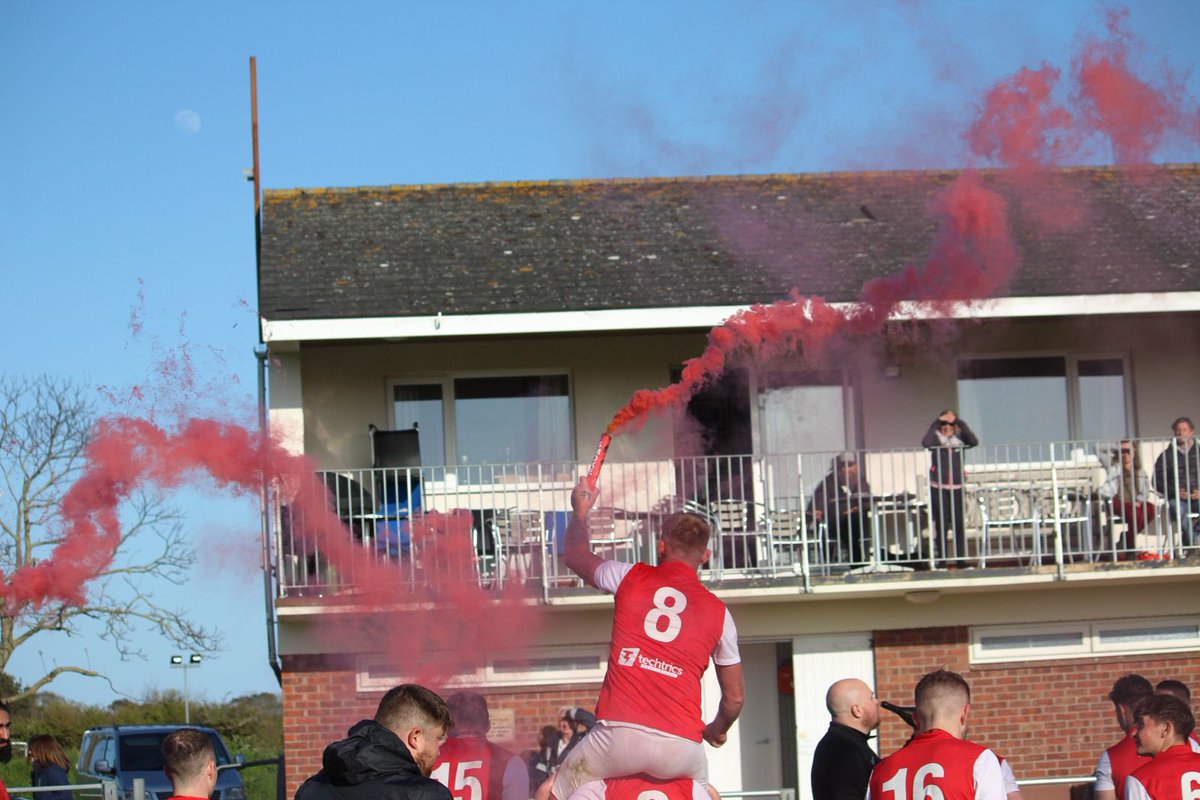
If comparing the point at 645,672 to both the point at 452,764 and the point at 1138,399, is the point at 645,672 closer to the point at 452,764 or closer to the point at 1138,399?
the point at 452,764

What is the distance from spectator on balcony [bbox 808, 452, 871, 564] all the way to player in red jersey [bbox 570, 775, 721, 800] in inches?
321

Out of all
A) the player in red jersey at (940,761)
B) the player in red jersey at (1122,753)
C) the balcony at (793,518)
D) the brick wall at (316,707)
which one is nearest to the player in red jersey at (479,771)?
the player in red jersey at (940,761)

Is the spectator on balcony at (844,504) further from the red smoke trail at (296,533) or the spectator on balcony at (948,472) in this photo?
the red smoke trail at (296,533)

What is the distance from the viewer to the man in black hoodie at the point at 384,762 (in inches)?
190

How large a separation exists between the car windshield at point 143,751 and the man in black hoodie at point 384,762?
14148 millimetres

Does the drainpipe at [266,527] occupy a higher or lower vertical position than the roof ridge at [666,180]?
lower

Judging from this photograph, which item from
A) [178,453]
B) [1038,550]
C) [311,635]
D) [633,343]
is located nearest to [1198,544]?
[1038,550]

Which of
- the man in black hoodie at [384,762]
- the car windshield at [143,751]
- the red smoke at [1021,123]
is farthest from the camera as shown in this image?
the car windshield at [143,751]

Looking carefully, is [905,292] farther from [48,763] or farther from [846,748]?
[48,763]

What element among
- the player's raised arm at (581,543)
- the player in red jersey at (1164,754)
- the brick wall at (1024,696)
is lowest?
the brick wall at (1024,696)

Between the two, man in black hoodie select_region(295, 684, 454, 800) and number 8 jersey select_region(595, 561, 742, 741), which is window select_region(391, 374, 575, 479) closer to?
number 8 jersey select_region(595, 561, 742, 741)

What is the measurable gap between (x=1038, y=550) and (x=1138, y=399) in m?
2.83

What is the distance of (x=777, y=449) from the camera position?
54.1ft

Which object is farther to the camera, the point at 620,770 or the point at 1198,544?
the point at 1198,544
